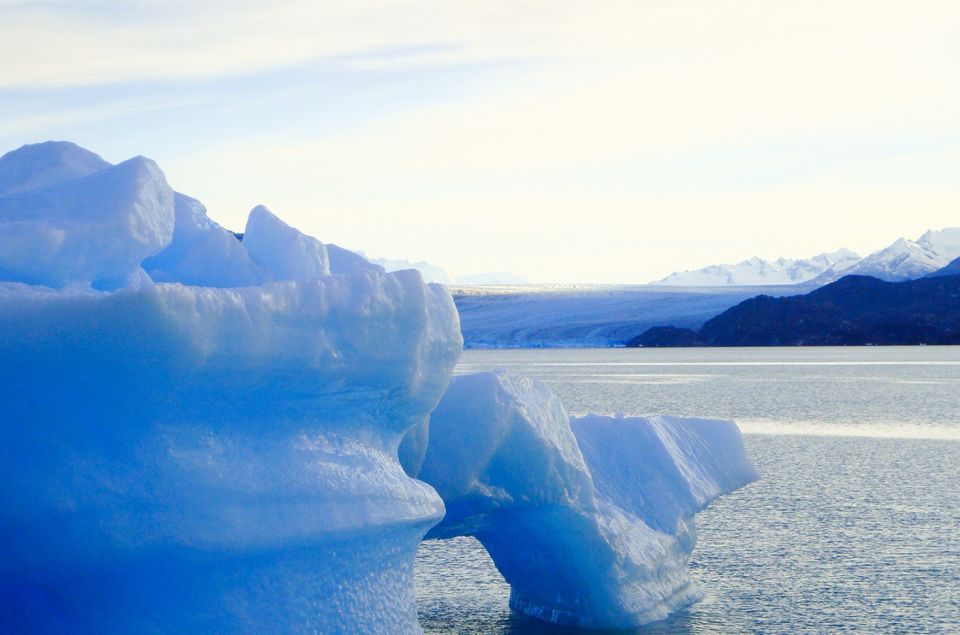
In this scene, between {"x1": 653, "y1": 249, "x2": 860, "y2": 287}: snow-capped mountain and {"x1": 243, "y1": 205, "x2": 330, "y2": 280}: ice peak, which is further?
{"x1": 653, "y1": 249, "x2": 860, "y2": 287}: snow-capped mountain

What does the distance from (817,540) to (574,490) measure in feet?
7.27

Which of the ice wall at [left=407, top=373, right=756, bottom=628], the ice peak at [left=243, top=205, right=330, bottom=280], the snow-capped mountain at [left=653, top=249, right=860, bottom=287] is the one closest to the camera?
the ice peak at [left=243, top=205, right=330, bottom=280]

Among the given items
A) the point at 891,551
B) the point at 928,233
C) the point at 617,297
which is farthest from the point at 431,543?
the point at 928,233

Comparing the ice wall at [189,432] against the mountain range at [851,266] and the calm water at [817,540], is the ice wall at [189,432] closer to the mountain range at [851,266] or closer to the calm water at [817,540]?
the calm water at [817,540]

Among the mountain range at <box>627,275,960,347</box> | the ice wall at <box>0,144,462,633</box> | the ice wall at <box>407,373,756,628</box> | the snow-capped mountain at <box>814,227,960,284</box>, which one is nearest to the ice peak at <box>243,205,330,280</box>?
the ice wall at <box>0,144,462,633</box>

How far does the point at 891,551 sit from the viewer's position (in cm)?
564

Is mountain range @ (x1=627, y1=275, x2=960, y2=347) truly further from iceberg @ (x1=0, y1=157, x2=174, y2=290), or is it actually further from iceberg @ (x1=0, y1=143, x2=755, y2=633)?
iceberg @ (x1=0, y1=157, x2=174, y2=290)

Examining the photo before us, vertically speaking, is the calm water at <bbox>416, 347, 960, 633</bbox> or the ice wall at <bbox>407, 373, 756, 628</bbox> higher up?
the ice wall at <bbox>407, 373, 756, 628</bbox>

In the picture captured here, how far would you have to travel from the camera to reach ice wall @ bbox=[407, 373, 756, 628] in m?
4.05

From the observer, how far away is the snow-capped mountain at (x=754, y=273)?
142125 mm

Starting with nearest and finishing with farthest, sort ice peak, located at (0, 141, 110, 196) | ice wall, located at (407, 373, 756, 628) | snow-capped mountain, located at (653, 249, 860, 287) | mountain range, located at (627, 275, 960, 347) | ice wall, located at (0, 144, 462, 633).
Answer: ice wall, located at (0, 144, 462, 633) → ice peak, located at (0, 141, 110, 196) → ice wall, located at (407, 373, 756, 628) → mountain range, located at (627, 275, 960, 347) → snow-capped mountain, located at (653, 249, 860, 287)

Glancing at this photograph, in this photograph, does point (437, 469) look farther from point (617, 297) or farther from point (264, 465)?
point (617, 297)

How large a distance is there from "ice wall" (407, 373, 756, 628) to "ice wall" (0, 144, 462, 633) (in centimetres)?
57

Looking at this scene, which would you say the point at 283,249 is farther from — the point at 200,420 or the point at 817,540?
the point at 817,540
